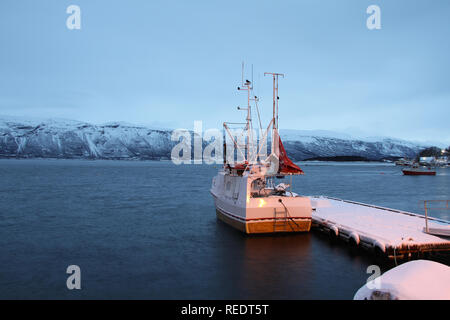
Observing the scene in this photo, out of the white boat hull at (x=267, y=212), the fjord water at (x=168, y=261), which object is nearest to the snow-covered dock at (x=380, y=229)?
the fjord water at (x=168, y=261)

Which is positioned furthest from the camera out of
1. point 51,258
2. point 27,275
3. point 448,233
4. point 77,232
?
point 77,232

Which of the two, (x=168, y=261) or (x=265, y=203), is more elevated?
(x=265, y=203)

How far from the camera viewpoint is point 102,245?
2300 cm

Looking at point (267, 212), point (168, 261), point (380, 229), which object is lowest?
point (168, 261)

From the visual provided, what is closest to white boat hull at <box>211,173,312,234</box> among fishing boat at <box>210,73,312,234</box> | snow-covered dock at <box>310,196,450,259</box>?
fishing boat at <box>210,73,312,234</box>

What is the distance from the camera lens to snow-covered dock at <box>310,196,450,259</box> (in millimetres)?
17406

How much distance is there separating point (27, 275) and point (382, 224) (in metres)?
22.5

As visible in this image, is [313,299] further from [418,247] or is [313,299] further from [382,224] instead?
[382,224]

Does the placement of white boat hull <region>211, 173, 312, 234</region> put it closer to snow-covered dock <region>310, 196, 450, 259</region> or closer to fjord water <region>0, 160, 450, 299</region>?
fjord water <region>0, 160, 450, 299</region>

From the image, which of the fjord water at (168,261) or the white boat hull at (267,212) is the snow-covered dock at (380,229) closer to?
the fjord water at (168,261)

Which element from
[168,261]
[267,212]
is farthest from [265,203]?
[168,261]

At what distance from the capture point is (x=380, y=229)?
21.1 m

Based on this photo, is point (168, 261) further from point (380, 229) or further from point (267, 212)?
point (380, 229)
